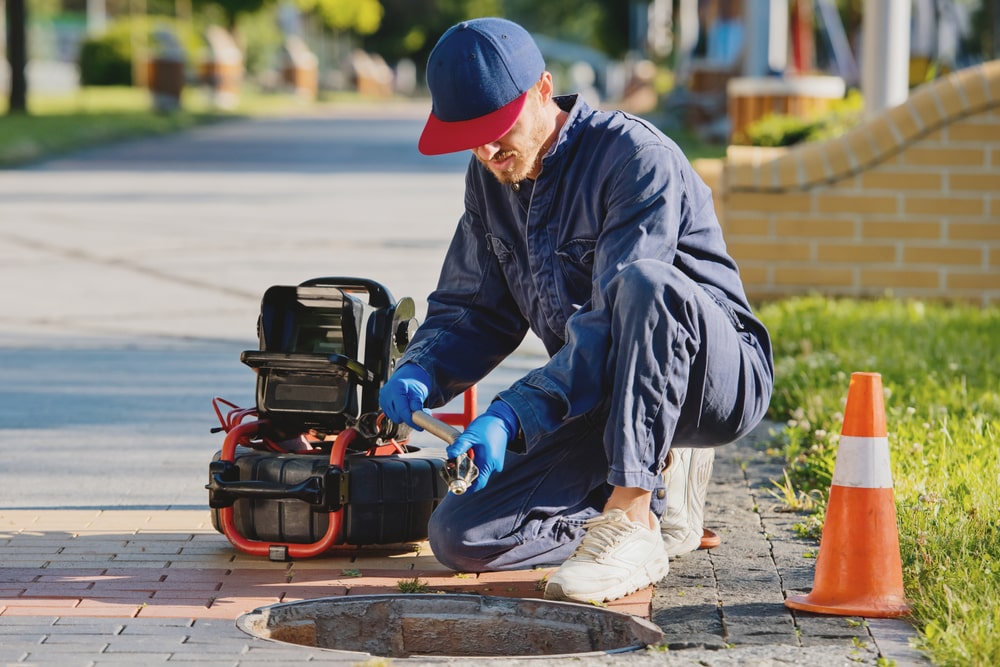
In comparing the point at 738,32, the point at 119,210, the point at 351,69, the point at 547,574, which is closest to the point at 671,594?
the point at 547,574

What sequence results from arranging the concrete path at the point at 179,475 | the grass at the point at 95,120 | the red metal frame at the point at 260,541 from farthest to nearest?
the grass at the point at 95,120 < the red metal frame at the point at 260,541 < the concrete path at the point at 179,475

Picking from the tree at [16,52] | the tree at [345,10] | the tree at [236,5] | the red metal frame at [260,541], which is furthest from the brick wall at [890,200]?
the tree at [345,10]

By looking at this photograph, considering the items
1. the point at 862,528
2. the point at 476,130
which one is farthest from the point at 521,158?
the point at 862,528

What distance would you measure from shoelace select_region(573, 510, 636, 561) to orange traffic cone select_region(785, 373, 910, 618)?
45 cm

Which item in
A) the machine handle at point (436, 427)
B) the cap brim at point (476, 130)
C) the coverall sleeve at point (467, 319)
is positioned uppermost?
the cap brim at point (476, 130)

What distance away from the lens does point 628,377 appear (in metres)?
3.53

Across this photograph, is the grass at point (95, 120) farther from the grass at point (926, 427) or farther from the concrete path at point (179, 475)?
the grass at point (926, 427)

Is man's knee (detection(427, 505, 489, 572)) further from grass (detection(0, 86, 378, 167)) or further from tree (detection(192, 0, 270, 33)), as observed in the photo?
tree (detection(192, 0, 270, 33))

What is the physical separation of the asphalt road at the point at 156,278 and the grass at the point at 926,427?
1507 mm

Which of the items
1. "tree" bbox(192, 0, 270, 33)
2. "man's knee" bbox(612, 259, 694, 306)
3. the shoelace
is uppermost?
"tree" bbox(192, 0, 270, 33)

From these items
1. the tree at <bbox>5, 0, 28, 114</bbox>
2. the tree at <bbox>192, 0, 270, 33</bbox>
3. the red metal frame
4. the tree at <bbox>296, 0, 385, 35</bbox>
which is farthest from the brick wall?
the tree at <bbox>296, 0, 385, 35</bbox>

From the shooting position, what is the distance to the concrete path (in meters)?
3.40

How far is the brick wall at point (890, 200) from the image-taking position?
8273 mm

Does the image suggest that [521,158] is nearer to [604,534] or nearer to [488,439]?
[488,439]
